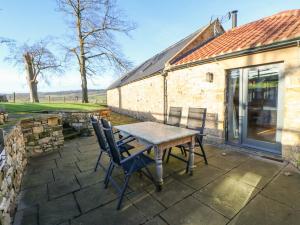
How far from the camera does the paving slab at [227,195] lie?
2131mm

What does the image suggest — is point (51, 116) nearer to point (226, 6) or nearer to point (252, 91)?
point (252, 91)

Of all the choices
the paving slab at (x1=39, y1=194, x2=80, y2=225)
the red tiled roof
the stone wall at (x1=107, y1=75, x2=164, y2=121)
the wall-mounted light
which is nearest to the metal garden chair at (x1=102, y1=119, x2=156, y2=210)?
the paving slab at (x1=39, y1=194, x2=80, y2=225)

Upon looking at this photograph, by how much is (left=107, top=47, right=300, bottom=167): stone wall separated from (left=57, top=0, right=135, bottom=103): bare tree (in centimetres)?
702

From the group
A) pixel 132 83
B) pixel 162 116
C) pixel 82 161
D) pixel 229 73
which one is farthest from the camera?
pixel 132 83

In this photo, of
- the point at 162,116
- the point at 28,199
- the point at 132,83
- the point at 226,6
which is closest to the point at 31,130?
the point at 28,199

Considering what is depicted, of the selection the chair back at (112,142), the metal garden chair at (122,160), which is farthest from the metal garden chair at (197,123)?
the chair back at (112,142)

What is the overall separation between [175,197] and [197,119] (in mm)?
1890

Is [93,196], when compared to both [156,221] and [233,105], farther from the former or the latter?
[233,105]

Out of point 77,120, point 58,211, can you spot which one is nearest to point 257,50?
point 58,211

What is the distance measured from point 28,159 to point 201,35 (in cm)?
925

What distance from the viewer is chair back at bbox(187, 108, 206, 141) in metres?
3.54

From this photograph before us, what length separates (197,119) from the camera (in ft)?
12.2

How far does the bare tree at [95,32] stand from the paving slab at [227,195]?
43.4 ft

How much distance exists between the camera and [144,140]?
2.77 m
